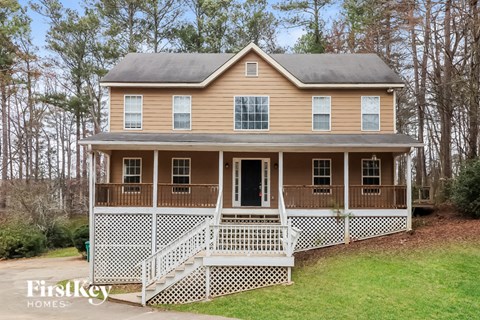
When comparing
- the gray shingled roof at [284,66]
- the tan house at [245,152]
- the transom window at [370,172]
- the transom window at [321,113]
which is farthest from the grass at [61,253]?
the transom window at [370,172]

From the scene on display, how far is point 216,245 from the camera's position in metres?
12.9

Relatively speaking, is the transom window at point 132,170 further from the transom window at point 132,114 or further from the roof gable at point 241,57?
the roof gable at point 241,57

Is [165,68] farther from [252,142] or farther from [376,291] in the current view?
[376,291]

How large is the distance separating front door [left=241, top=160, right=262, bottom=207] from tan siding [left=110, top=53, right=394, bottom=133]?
5.28 ft

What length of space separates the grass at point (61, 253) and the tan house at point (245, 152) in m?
10.0

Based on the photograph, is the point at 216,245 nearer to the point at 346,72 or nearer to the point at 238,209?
the point at 238,209

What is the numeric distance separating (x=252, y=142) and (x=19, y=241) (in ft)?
54.3

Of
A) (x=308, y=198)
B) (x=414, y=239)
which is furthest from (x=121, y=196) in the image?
(x=414, y=239)

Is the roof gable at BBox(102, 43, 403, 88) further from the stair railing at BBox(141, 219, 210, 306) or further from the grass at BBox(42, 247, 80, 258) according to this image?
the grass at BBox(42, 247, 80, 258)

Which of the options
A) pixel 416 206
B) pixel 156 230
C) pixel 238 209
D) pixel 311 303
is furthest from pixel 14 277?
pixel 416 206

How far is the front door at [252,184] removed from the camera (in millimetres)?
17297

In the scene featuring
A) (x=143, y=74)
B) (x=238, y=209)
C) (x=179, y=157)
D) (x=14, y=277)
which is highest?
(x=143, y=74)

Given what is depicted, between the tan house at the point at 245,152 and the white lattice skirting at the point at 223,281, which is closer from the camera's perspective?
the white lattice skirting at the point at 223,281

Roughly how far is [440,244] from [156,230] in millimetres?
9684
